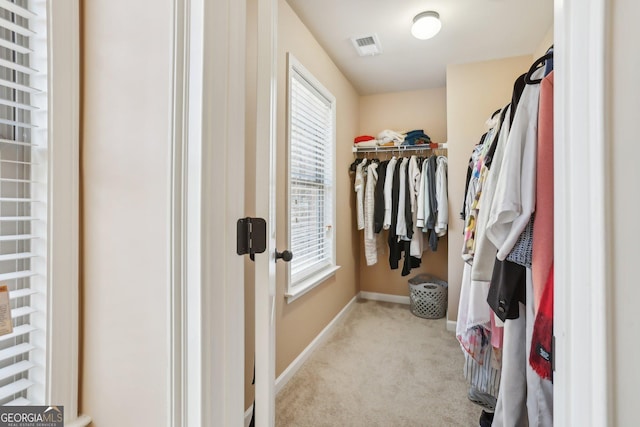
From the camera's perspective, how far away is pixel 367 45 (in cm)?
246

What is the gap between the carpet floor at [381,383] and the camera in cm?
167

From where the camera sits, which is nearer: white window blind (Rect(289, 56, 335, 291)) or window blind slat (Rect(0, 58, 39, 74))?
window blind slat (Rect(0, 58, 39, 74))

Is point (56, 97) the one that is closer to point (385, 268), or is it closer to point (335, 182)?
point (335, 182)

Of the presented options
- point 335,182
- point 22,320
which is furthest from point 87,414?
point 335,182

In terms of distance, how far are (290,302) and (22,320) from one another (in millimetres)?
1396

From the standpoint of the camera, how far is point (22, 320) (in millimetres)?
788

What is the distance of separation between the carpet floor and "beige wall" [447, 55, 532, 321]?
67 centimetres

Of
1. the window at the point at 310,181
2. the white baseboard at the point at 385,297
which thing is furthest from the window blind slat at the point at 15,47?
→ the white baseboard at the point at 385,297

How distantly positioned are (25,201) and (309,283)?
1736mm

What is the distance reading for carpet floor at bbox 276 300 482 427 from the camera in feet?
5.47

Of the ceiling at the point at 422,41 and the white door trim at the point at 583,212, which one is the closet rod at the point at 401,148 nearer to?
the ceiling at the point at 422,41

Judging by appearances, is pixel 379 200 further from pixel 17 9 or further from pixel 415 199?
pixel 17 9

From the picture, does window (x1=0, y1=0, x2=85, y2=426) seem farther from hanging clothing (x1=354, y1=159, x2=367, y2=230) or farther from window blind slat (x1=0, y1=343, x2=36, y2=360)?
hanging clothing (x1=354, y1=159, x2=367, y2=230)

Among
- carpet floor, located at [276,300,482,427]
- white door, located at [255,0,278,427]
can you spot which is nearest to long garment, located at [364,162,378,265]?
carpet floor, located at [276,300,482,427]
